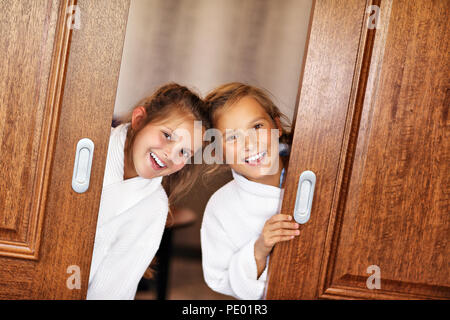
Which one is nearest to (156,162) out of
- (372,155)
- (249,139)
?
(249,139)

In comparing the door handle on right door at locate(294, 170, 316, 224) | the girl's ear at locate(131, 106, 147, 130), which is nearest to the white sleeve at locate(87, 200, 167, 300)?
the girl's ear at locate(131, 106, 147, 130)

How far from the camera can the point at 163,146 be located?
4.18 ft

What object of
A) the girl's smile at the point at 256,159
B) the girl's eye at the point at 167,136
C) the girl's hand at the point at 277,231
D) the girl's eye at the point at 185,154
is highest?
Result: the girl's eye at the point at 167,136

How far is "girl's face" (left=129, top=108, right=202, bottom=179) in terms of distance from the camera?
127 cm

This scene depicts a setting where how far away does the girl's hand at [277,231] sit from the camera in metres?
1.29

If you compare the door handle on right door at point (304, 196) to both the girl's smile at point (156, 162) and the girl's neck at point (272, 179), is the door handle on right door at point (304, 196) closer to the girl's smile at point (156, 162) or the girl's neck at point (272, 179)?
the girl's neck at point (272, 179)

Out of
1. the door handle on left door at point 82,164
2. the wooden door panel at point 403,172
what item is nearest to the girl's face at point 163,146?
the door handle on left door at point 82,164

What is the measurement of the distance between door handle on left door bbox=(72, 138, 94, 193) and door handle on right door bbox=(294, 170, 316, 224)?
1.98 ft

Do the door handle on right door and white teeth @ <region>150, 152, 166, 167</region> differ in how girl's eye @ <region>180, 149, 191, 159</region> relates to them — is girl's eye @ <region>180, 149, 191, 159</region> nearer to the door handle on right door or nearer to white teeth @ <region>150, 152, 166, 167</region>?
white teeth @ <region>150, 152, 166, 167</region>

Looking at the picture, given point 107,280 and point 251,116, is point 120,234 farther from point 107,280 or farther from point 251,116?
point 251,116

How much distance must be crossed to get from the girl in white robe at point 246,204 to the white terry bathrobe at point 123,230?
15cm

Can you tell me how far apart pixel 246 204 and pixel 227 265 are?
7.6 inches

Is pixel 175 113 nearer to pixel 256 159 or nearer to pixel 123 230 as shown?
pixel 256 159

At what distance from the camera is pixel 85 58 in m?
1.23
